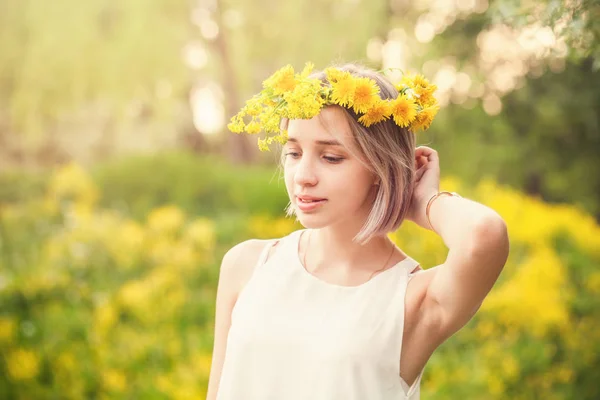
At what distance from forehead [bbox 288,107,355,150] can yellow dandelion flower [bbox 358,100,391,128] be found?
1.8 inches

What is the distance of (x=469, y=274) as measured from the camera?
1507 mm

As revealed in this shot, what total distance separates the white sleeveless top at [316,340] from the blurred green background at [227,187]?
0.97 m

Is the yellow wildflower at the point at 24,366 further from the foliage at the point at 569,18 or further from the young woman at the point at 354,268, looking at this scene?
the foliage at the point at 569,18

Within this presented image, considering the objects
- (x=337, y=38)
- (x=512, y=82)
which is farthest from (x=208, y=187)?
(x=512, y=82)

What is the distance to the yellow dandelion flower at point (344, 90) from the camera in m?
1.59

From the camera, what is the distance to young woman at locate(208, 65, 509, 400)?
159 cm

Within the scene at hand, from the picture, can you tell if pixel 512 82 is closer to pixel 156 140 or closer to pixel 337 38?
pixel 337 38

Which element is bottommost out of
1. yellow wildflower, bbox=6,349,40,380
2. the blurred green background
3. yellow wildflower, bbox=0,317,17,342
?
yellow wildflower, bbox=6,349,40,380

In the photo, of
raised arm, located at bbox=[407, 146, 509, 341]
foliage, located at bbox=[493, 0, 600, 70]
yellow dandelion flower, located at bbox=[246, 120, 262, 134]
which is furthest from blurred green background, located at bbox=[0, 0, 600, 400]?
yellow dandelion flower, located at bbox=[246, 120, 262, 134]

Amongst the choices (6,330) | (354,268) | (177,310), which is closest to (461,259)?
(354,268)

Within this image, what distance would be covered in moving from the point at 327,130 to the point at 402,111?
188 mm

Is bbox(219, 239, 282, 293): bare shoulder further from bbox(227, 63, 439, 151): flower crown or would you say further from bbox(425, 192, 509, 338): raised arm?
bbox(425, 192, 509, 338): raised arm

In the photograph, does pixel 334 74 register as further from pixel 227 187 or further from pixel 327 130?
pixel 227 187

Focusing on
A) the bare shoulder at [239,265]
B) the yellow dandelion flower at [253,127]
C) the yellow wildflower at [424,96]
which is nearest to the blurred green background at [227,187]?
the yellow wildflower at [424,96]
